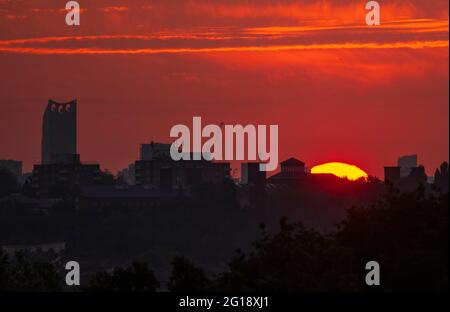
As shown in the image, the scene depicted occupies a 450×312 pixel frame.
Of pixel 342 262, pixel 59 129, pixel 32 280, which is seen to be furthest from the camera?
pixel 59 129

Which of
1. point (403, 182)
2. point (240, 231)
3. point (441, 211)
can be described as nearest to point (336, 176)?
point (240, 231)

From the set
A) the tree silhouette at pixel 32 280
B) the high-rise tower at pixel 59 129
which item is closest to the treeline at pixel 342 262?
the tree silhouette at pixel 32 280

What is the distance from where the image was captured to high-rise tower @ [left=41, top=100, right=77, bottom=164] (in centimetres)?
17225

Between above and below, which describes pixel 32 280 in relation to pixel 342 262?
above

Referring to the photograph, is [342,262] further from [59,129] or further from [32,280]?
[59,129]

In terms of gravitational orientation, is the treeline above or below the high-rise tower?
below

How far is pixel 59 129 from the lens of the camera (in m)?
188

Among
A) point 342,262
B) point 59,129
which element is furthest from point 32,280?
point 59,129

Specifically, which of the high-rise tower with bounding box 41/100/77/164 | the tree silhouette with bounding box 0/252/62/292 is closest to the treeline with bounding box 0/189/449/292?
the tree silhouette with bounding box 0/252/62/292

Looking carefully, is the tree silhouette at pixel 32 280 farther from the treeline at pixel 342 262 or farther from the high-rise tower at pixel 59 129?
the high-rise tower at pixel 59 129

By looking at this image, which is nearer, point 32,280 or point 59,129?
point 32,280

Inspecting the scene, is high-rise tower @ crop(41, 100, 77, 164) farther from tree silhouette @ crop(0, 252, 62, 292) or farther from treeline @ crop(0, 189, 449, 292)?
treeline @ crop(0, 189, 449, 292)

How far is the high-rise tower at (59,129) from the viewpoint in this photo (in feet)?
565
